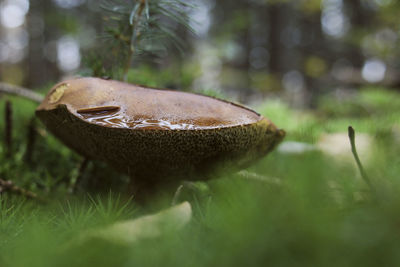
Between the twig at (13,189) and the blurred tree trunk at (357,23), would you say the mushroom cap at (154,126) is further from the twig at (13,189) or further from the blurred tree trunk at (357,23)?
the blurred tree trunk at (357,23)

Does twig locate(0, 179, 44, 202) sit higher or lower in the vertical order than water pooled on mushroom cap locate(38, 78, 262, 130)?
lower

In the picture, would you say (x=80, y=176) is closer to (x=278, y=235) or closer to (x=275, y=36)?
(x=278, y=235)

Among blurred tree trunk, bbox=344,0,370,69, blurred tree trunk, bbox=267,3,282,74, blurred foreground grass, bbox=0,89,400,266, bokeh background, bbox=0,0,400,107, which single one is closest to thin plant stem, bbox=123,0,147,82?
bokeh background, bbox=0,0,400,107

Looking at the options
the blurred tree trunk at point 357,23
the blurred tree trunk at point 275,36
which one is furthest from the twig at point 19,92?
the blurred tree trunk at point 357,23

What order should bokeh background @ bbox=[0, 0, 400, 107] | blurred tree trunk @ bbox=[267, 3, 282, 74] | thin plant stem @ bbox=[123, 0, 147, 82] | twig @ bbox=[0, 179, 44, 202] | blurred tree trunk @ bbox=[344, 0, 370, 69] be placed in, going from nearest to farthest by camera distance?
twig @ bbox=[0, 179, 44, 202]
thin plant stem @ bbox=[123, 0, 147, 82]
bokeh background @ bbox=[0, 0, 400, 107]
blurred tree trunk @ bbox=[267, 3, 282, 74]
blurred tree trunk @ bbox=[344, 0, 370, 69]

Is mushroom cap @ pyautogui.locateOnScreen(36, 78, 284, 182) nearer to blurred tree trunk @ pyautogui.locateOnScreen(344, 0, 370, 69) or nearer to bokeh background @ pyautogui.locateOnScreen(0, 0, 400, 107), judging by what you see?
bokeh background @ pyautogui.locateOnScreen(0, 0, 400, 107)

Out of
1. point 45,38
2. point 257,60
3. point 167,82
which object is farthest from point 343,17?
point 167,82

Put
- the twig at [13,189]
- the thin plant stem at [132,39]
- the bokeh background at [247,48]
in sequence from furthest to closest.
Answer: the bokeh background at [247,48]
the thin plant stem at [132,39]
the twig at [13,189]
